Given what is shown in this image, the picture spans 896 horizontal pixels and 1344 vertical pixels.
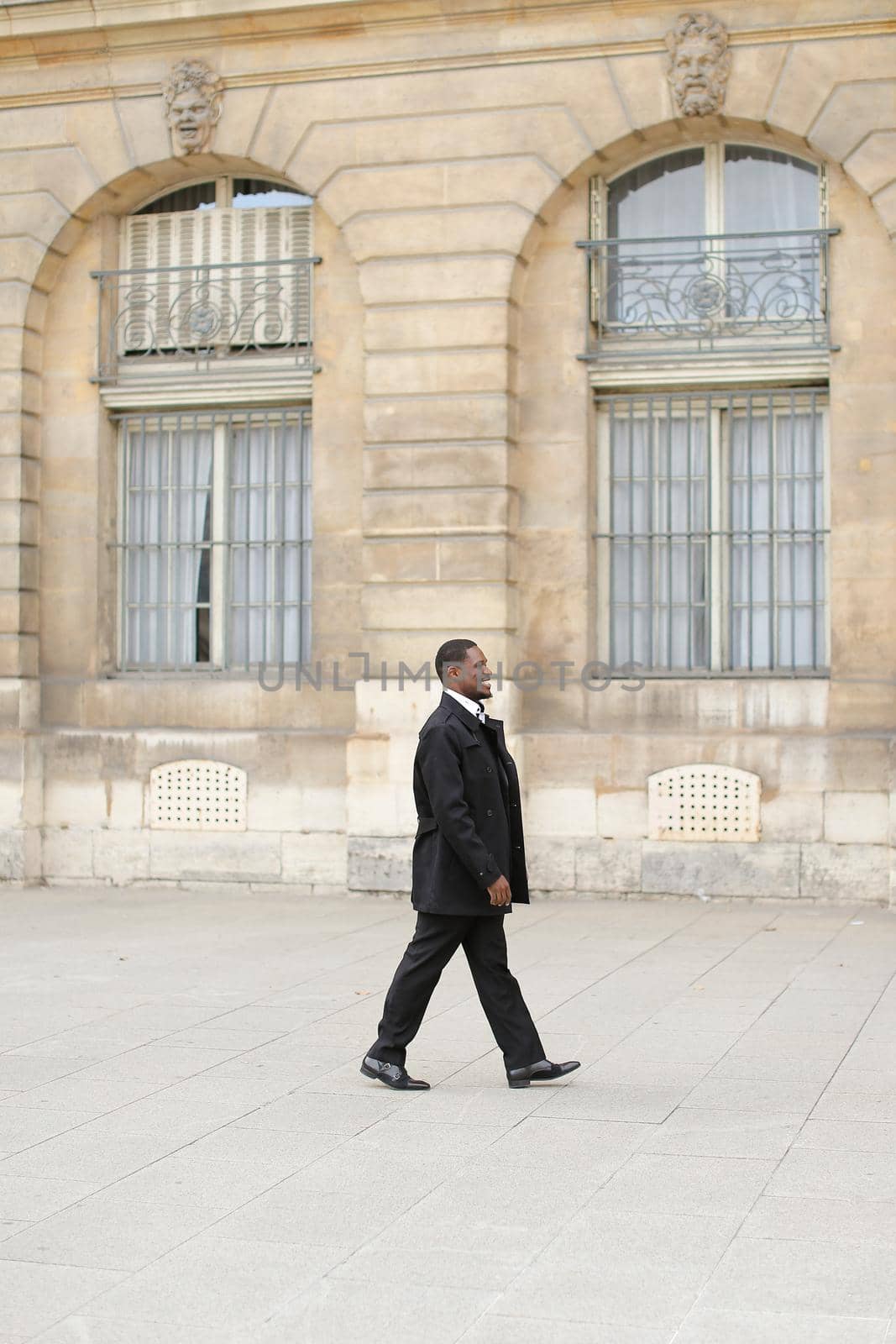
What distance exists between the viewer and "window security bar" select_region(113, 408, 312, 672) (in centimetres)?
1441

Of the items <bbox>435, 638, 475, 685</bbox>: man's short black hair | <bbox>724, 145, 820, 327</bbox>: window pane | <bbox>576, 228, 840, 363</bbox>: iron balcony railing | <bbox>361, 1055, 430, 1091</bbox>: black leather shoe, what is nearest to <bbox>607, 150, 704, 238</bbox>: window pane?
<bbox>576, 228, 840, 363</bbox>: iron balcony railing

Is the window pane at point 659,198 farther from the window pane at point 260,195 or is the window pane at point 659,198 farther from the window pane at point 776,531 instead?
the window pane at point 260,195

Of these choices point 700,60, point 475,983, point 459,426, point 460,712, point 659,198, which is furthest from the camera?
point 659,198

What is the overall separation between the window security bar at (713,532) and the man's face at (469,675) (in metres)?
6.41

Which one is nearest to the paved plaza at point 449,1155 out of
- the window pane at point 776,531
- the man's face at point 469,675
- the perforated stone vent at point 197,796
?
the man's face at point 469,675

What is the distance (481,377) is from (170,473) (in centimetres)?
299

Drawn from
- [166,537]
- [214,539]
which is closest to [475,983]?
[214,539]

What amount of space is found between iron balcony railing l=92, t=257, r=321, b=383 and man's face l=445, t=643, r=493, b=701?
7.33 m

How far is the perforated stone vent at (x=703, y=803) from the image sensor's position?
42.5 feet

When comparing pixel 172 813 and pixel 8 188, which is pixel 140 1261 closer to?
pixel 172 813

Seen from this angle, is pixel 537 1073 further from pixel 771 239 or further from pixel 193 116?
pixel 193 116

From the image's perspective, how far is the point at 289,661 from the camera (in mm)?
14352

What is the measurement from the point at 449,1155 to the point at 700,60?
9.48 meters

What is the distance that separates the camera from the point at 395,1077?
7.11 meters
